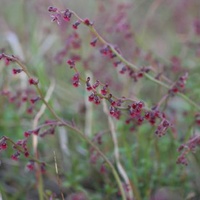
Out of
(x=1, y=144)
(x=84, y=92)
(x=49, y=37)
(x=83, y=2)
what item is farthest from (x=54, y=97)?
(x=83, y=2)

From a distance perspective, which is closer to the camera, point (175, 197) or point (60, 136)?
point (175, 197)

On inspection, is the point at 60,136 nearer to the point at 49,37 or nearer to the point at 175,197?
the point at 175,197

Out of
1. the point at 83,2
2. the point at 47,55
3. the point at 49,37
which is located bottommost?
the point at 47,55

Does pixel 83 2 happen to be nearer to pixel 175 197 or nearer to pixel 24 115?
pixel 24 115

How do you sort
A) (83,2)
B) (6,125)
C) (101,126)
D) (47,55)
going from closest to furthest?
(6,125) < (101,126) < (47,55) < (83,2)

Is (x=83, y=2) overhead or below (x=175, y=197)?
overhead

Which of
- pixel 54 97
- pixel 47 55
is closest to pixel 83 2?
pixel 47 55

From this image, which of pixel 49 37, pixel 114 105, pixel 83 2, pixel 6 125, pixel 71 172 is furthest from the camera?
pixel 83 2

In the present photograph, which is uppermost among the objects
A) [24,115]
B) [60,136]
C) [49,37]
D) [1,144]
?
[49,37]

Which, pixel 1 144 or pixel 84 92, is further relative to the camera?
pixel 84 92
